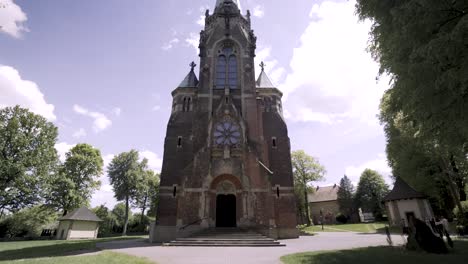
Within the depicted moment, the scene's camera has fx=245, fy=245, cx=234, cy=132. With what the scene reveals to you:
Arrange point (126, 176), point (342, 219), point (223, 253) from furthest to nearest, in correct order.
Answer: point (342, 219), point (126, 176), point (223, 253)

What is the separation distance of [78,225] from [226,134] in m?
26.2

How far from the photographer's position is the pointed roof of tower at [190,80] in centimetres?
3177

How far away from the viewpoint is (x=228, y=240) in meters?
17.3

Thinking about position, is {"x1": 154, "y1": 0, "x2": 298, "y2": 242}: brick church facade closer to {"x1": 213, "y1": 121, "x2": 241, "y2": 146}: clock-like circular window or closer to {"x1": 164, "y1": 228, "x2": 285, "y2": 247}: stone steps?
{"x1": 213, "y1": 121, "x2": 241, "y2": 146}: clock-like circular window

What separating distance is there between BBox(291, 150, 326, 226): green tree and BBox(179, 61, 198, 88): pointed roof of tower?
26715 mm

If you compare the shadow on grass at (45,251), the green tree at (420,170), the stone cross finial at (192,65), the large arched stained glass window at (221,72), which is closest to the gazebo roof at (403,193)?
the green tree at (420,170)

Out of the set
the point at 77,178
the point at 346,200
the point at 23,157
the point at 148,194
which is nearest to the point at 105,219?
the point at 148,194

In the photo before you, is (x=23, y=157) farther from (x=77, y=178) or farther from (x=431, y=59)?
(x=431, y=59)

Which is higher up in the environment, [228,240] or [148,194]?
[148,194]

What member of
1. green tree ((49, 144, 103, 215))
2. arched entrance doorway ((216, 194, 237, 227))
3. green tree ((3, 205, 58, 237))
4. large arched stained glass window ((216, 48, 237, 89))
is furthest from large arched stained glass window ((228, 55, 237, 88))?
green tree ((3, 205, 58, 237))

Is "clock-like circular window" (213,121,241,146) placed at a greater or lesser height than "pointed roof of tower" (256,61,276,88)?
lesser

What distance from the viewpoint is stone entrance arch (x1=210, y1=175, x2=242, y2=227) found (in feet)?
75.6

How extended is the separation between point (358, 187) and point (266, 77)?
4488 centimetres

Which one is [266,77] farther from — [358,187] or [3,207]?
[358,187]
